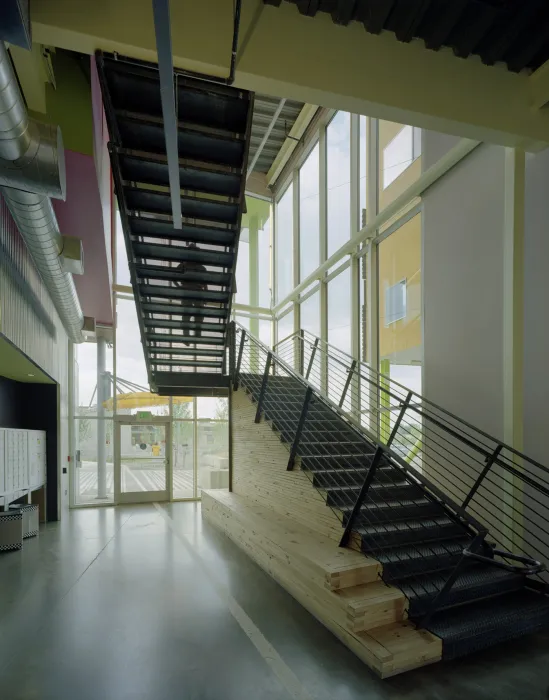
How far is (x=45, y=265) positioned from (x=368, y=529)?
4.60m

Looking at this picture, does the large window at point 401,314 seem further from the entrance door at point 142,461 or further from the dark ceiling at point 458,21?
the entrance door at point 142,461

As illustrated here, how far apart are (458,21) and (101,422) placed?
31.2ft

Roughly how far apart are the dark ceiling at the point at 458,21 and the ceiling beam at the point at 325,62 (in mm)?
85

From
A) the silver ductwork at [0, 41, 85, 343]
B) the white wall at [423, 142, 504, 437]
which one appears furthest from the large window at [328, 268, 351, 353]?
the silver ductwork at [0, 41, 85, 343]

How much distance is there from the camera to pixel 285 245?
1192 centimetres

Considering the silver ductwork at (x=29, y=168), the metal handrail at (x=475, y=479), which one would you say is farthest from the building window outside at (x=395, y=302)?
the silver ductwork at (x=29, y=168)

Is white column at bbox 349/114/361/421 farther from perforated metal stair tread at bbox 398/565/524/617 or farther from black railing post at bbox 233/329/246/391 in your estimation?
perforated metal stair tread at bbox 398/565/524/617

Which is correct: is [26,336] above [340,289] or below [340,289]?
below

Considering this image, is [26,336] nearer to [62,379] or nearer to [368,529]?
[62,379]

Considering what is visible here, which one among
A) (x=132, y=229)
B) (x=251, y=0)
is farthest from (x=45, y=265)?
(x=251, y=0)

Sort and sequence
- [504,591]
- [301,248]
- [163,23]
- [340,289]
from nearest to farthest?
[163,23], [504,591], [340,289], [301,248]

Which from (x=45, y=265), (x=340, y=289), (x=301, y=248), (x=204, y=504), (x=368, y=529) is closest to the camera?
(x=368, y=529)

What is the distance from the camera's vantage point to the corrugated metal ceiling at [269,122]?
9.62 metres

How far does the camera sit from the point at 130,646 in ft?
10.4
